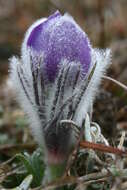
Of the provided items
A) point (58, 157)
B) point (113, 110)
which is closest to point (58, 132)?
point (58, 157)

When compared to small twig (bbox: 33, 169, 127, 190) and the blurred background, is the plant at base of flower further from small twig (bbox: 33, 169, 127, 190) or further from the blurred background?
the blurred background

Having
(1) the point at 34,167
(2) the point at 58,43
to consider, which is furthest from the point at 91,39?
(2) the point at 58,43

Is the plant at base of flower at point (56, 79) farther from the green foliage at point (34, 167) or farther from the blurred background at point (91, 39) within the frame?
the blurred background at point (91, 39)

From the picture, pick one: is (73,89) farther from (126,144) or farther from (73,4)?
(73,4)

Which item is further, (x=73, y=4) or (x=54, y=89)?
(x=73, y=4)

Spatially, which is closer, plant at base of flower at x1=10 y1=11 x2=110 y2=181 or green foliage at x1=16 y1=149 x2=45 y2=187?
plant at base of flower at x1=10 y1=11 x2=110 y2=181

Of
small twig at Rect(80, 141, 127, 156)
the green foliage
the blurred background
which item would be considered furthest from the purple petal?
the blurred background

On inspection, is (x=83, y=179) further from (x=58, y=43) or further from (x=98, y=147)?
(x=58, y=43)
